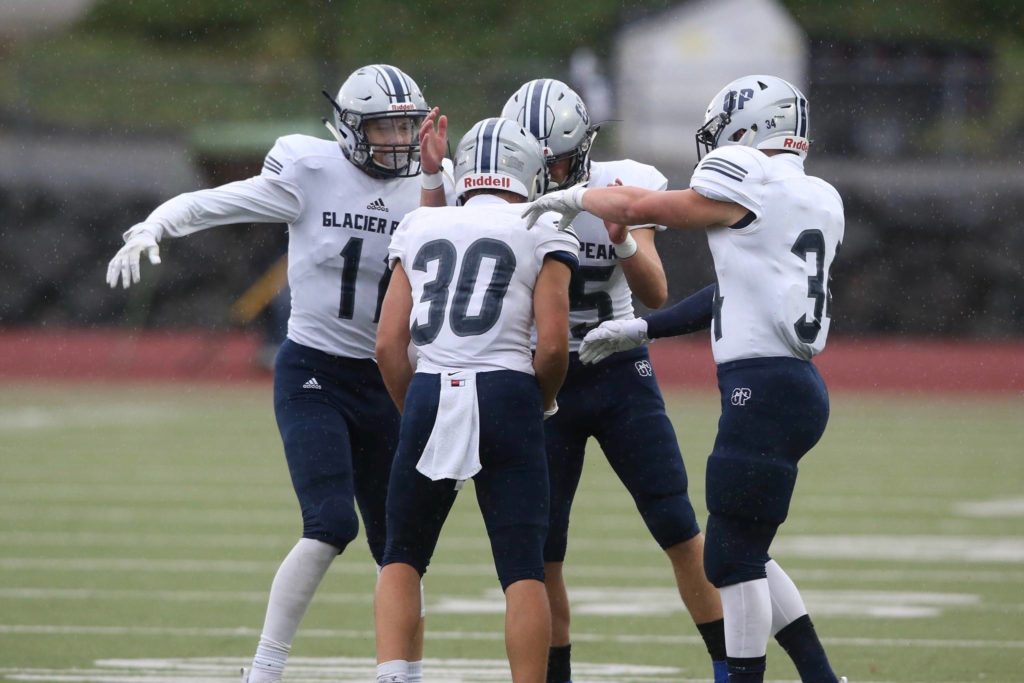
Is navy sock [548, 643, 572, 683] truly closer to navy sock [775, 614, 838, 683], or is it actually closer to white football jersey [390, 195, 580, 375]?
navy sock [775, 614, 838, 683]

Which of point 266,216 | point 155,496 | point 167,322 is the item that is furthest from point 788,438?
point 167,322

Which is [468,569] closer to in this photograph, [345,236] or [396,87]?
[345,236]

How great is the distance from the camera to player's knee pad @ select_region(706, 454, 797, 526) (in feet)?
14.5

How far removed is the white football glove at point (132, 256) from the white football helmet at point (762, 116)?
5.58ft

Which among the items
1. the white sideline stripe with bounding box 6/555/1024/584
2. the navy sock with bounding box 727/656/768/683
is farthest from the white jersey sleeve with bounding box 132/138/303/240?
the white sideline stripe with bounding box 6/555/1024/584

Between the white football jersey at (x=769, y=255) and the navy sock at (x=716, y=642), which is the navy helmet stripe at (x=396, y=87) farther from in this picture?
the navy sock at (x=716, y=642)

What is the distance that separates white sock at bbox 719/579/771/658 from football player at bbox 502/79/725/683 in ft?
1.87

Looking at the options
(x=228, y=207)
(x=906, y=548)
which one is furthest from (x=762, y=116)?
(x=906, y=548)

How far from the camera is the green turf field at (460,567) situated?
5.78m

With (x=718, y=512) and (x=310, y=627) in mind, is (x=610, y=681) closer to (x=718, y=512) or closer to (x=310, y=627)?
(x=718, y=512)

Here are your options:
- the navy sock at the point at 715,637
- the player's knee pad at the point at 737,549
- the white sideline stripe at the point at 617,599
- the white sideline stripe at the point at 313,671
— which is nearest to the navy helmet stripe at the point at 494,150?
the player's knee pad at the point at 737,549

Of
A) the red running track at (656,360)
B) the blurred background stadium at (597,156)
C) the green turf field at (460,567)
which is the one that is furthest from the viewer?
the blurred background stadium at (597,156)

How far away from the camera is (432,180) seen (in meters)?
4.98

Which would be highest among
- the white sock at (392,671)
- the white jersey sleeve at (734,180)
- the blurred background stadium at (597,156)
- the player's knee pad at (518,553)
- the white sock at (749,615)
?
the blurred background stadium at (597,156)
